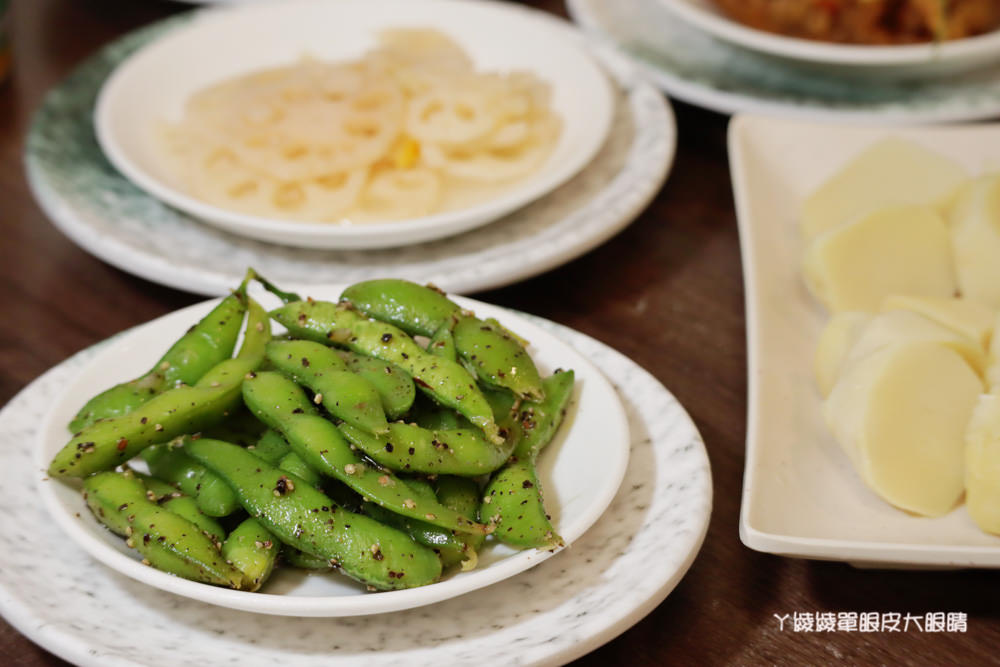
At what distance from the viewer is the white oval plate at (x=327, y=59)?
174 centimetres

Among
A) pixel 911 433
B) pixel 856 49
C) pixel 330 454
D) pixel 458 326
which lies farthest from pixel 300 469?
pixel 856 49

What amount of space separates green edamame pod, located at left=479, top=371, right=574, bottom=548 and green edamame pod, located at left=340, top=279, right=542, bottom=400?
1.3 inches

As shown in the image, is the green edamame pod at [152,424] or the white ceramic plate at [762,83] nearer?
the green edamame pod at [152,424]

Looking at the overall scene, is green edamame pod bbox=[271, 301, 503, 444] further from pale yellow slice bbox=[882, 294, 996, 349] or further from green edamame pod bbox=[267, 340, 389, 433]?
pale yellow slice bbox=[882, 294, 996, 349]

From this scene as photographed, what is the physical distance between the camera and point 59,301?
69.8 inches

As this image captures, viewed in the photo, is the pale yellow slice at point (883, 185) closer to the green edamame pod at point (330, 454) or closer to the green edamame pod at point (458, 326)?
the green edamame pod at point (458, 326)

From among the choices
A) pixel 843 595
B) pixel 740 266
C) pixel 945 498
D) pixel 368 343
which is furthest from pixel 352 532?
pixel 740 266

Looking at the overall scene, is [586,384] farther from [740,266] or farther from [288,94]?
[288,94]

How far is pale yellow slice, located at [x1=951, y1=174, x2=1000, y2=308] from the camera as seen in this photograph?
61.2 inches

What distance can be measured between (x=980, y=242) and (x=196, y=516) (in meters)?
1.21

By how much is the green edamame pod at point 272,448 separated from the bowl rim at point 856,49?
1.56 meters

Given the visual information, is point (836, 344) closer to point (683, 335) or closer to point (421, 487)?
point (683, 335)

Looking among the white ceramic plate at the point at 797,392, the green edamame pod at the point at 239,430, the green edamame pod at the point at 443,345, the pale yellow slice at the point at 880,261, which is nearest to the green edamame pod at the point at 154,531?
the green edamame pod at the point at 239,430

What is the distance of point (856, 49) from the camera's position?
2223 mm
